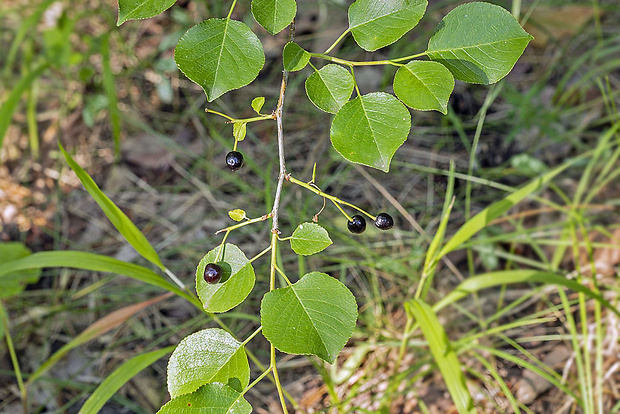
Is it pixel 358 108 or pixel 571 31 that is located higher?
pixel 358 108

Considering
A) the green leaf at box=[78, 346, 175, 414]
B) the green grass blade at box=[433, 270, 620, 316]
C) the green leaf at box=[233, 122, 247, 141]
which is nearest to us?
the green leaf at box=[233, 122, 247, 141]

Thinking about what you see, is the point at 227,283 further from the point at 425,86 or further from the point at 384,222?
the point at 425,86

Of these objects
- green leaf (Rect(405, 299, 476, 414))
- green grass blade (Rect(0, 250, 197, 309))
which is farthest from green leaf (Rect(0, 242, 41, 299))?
green leaf (Rect(405, 299, 476, 414))

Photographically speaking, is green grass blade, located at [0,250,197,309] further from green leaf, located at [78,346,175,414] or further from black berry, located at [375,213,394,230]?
black berry, located at [375,213,394,230]

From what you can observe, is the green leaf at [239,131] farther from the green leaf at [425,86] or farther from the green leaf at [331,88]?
the green leaf at [425,86]

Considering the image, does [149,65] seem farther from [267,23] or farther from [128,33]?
[267,23]

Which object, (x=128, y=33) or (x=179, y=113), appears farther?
(x=128, y=33)

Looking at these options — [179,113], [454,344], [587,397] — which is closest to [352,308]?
[454,344]
